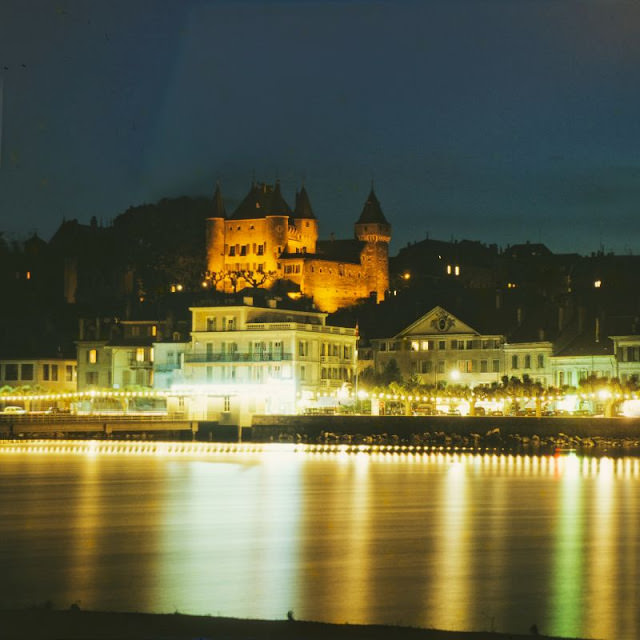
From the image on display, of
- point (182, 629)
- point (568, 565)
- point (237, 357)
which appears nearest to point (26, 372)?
point (237, 357)

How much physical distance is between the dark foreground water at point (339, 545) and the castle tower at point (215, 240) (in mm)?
85376

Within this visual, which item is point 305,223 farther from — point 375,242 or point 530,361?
point 530,361

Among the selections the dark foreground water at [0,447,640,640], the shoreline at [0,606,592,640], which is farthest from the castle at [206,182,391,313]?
the shoreline at [0,606,592,640]

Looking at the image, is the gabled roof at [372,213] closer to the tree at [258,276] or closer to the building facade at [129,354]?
the tree at [258,276]

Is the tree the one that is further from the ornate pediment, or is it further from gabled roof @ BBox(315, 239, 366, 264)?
the ornate pediment

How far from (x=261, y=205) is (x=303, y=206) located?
440 cm

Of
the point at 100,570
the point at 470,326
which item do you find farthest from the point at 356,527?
the point at 470,326

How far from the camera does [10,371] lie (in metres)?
105

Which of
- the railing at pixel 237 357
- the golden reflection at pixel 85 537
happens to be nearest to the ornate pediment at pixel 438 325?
the railing at pixel 237 357

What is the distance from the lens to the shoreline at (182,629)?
16.2 metres

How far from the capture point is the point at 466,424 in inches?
3182

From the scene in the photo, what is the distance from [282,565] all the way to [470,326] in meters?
69.2

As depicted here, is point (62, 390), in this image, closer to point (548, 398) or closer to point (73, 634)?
point (548, 398)

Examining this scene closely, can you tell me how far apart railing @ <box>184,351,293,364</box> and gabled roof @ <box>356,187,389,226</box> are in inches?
2213
